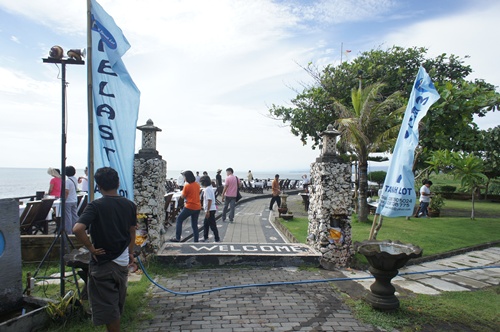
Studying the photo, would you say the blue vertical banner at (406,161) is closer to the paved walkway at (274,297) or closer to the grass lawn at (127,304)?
the paved walkway at (274,297)

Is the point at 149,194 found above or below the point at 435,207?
above

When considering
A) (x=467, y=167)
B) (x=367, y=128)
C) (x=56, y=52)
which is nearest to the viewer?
(x=56, y=52)

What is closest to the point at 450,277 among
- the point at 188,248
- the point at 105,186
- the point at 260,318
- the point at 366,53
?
the point at 260,318

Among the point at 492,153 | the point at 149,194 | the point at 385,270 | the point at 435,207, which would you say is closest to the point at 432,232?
the point at 435,207

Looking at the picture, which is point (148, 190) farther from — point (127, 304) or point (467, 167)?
point (467, 167)

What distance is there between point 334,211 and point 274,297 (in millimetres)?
2541

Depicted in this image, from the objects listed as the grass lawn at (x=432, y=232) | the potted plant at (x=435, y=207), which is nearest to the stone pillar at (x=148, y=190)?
the grass lawn at (x=432, y=232)

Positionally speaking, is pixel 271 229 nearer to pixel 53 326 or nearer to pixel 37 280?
pixel 37 280

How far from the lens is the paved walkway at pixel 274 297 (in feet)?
14.0

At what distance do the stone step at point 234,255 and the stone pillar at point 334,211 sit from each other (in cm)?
33

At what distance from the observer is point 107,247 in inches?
135

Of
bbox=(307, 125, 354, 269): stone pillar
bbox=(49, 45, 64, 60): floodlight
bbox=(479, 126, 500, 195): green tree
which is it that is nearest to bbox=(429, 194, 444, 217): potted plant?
bbox=(479, 126, 500, 195): green tree

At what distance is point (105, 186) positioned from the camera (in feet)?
11.4

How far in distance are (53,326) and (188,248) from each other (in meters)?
3.32
